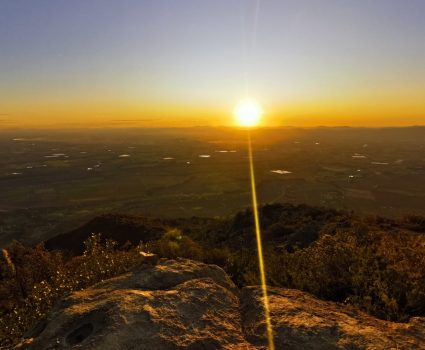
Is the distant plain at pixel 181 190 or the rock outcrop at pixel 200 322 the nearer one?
the rock outcrop at pixel 200 322

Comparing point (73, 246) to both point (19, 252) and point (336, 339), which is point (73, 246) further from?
point (336, 339)

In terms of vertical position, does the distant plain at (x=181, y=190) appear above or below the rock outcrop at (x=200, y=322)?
below

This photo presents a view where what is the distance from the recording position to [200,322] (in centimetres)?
392

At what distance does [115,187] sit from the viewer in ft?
288

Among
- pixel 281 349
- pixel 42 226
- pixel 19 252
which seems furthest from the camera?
pixel 42 226

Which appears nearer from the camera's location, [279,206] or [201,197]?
[279,206]

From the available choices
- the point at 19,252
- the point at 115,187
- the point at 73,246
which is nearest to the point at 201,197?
the point at 115,187

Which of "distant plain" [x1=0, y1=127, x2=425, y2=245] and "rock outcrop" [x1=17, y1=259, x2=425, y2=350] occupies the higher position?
"rock outcrop" [x1=17, y1=259, x2=425, y2=350]

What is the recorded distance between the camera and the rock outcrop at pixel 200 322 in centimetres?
351

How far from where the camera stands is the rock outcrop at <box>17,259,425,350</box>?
138 inches

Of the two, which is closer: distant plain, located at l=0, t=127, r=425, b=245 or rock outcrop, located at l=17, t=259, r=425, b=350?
rock outcrop, located at l=17, t=259, r=425, b=350

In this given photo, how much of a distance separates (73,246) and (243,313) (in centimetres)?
2539

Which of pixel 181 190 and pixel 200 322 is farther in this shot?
pixel 181 190

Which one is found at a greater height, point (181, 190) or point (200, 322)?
point (200, 322)
